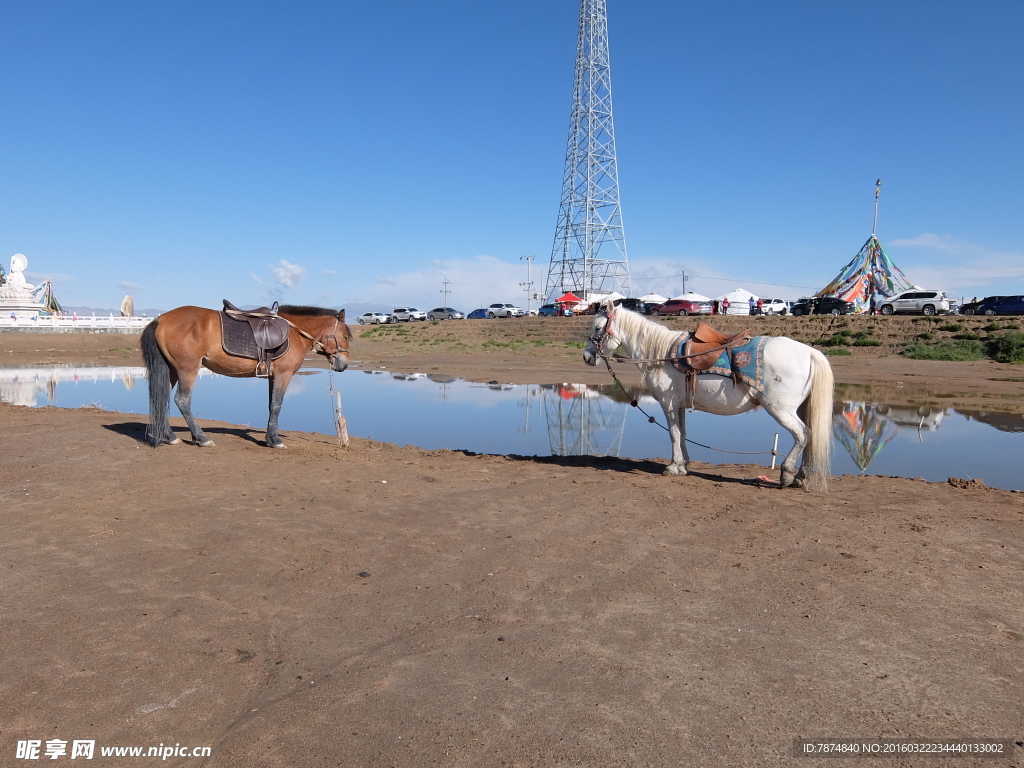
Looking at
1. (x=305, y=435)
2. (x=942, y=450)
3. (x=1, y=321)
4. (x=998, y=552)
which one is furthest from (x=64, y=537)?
(x=1, y=321)

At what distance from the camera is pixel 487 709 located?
341 centimetres

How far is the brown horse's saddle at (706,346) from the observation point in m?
8.56

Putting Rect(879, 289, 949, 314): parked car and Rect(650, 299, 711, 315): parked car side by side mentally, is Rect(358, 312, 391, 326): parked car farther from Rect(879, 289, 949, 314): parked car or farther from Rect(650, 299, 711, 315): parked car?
Rect(879, 289, 949, 314): parked car

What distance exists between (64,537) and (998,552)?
8270mm

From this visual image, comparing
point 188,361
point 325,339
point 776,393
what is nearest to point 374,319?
point 325,339

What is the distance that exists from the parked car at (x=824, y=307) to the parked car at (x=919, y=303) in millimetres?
2150

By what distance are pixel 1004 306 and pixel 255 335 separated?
1665 inches

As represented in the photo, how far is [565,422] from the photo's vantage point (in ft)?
49.4

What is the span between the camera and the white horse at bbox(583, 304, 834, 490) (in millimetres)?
8125

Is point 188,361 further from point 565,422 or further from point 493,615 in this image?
point 565,422

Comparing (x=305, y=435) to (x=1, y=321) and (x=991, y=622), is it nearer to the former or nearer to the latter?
(x=991, y=622)

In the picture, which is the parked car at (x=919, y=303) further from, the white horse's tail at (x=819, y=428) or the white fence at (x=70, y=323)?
the white fence at (x=70, y=323)

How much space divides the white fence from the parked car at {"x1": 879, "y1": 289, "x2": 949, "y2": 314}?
1981 inches

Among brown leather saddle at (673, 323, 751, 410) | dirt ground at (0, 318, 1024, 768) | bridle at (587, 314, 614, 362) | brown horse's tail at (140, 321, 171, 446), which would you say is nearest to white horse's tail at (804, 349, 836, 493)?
dirt ground at (0, 318, 1024, 768)
